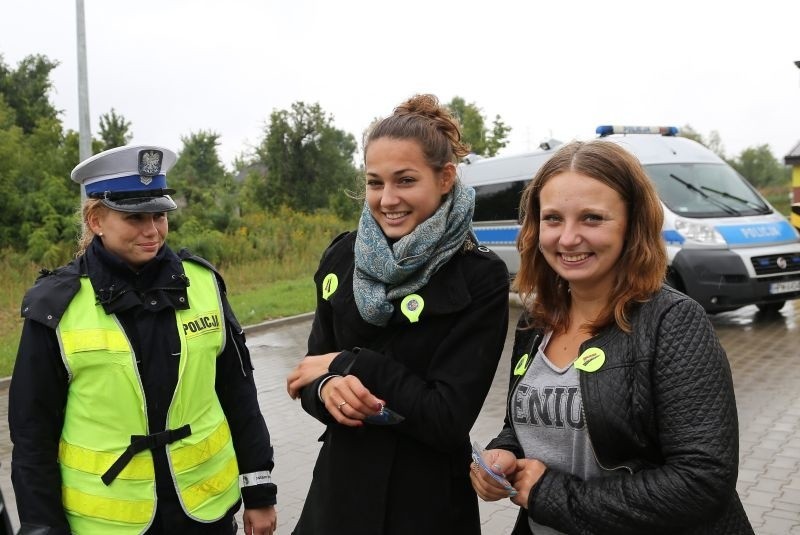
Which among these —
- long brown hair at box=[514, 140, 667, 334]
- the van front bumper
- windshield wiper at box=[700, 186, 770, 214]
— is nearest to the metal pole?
the van front bumper

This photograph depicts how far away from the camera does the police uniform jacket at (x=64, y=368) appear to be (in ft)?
7.06

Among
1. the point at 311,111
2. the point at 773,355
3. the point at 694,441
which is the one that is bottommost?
the point at 773,355

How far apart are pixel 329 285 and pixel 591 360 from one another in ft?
2.63

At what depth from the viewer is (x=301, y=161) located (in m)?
28.7

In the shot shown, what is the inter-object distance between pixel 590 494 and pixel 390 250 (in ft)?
2.55

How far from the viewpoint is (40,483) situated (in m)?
2.14

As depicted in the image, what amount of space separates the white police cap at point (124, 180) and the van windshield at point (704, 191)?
8074 millimetres

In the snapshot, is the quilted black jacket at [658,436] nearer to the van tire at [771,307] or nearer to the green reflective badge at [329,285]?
the green reflective badge at [329,285]

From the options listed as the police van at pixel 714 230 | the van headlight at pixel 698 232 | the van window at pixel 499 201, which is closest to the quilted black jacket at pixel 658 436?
the police van at pixel 714 230

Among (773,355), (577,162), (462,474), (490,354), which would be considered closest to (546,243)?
(577,162)

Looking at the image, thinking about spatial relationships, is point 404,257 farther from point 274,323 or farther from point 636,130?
point 274,323

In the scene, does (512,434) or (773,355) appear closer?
(512,434)

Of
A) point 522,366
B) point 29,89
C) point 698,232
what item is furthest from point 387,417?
point 29,89

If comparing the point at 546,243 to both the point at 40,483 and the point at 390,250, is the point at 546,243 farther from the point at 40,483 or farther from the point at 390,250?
the point at 40,483
